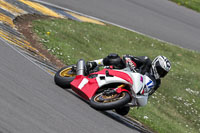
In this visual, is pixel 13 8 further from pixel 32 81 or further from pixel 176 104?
pixel 32 81

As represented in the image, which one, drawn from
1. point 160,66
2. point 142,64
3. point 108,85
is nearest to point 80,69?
point 108,85

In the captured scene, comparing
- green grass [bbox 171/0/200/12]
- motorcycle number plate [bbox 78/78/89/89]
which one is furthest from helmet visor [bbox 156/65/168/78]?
green grass [bbox 171/0/200/12]

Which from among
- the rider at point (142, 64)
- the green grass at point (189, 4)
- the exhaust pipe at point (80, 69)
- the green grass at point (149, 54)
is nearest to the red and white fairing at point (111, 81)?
the exhaust pipe at point (80, 69)

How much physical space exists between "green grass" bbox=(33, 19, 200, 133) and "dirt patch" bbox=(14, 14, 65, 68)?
20 cm

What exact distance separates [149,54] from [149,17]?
15.8 ft

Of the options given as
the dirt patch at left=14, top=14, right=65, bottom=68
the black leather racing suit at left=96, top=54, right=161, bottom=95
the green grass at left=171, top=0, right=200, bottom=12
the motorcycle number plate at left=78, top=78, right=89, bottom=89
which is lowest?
the green grass at left=171, top=0, right=200, bottom=12

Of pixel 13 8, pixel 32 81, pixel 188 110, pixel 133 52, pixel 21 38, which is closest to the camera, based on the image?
pixel 32 81

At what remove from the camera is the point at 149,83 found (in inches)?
325

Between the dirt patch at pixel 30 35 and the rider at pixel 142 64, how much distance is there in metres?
3.40

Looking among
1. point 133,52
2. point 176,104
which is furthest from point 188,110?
point 133,52

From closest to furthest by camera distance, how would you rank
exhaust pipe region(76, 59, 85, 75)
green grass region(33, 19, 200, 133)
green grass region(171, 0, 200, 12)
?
exhaust pipe region(76, 59, 85, 75), green grass region(33, 19, 200, 133), green grass region(171, 0, 200, 12)

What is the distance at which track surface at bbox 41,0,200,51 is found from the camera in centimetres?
1878

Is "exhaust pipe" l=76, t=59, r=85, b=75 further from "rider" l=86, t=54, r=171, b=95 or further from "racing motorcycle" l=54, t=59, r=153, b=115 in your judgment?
"rider" l=86, t=54, r=171, b=95

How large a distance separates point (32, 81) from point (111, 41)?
8.94m
